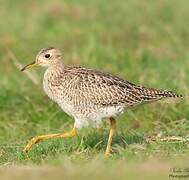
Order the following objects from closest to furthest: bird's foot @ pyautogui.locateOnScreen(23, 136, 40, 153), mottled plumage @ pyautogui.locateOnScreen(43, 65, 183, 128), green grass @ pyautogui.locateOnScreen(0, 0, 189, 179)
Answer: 1. green grass @ pyautogui.locateOnScreen(0, 0, 189, 179)
2. mottled plumage @ pyautogui.locateOnScreen(43, 65, 183, 128)
3. bird's foot @ pyautogui.locateOnScreen(23, 136, 40, 153)

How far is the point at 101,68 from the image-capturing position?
13.7 metres

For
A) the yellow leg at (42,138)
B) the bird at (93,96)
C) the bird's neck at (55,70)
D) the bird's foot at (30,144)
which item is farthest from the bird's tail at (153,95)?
the bird's foot at (30,144)

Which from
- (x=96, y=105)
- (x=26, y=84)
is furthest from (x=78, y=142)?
(x=26, y=84)

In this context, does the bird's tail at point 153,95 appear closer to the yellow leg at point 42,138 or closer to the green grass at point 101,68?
the green grass at point 101,68

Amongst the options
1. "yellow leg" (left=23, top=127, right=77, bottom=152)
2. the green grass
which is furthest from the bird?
the green grass

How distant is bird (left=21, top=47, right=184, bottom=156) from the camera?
9.70 metres

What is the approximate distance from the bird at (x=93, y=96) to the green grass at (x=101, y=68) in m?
0.31

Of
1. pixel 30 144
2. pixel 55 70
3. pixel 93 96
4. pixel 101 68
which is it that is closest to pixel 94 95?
pixel 93 96

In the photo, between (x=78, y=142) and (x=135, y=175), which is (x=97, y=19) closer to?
(x=78, y=142)

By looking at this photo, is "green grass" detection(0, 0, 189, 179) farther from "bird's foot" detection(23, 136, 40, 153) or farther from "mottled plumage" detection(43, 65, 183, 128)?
"mottled plumage" detection(43, 65, 183, 128)

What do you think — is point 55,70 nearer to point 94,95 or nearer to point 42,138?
point 94,95

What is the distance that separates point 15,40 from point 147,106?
5.31 meters

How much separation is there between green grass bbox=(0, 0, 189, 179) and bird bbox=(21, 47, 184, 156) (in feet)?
1.01

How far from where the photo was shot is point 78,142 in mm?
10023
